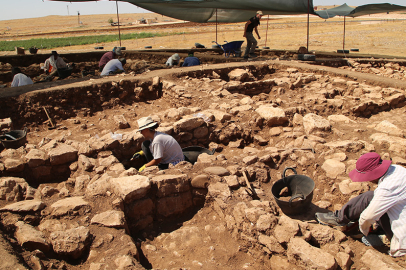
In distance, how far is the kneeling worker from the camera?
3892 mm

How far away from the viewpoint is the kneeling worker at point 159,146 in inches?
153

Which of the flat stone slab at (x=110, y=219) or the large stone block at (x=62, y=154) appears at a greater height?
the large stone block at (x=62, y=154)

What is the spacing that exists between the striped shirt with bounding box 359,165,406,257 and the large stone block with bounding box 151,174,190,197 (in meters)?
1.87

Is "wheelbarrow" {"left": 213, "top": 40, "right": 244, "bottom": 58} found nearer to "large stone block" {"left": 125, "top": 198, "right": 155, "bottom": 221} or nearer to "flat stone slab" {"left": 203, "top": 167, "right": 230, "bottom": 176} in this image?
"flat stone slab" {"left": 203, "top": 167, "right": 230, "bottom": 176}

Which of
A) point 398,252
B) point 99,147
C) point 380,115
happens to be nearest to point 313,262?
point 398,252

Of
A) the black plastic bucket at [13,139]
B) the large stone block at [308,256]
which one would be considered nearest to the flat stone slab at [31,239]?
the large stone block at [308,256]

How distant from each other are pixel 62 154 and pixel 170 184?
1975mm

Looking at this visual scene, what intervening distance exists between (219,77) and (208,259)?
6.24 meters

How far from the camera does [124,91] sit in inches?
290

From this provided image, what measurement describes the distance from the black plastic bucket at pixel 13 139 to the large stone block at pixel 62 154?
0.86m

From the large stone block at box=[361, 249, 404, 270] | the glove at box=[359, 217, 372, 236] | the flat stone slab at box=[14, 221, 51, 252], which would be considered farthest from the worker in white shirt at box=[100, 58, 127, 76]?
the large stone block at box=[361, 249, 404, 270]

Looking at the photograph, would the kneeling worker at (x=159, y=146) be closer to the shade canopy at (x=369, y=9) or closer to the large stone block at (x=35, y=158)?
the large stone block at (x=35, y=158)

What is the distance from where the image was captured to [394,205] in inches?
94.3

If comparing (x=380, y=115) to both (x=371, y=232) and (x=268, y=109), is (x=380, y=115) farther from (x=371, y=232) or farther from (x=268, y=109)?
(x=371, y=232)
